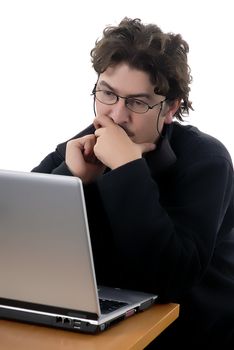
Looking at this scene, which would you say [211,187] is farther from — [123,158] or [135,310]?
[135,310]

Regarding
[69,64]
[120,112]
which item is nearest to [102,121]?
[120,112]

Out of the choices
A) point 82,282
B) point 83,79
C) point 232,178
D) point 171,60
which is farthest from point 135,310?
point 83,79

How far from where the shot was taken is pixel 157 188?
175 centimetres

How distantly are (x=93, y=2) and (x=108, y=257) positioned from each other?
5.27 ft

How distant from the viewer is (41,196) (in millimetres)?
1433

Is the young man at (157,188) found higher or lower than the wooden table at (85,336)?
higher

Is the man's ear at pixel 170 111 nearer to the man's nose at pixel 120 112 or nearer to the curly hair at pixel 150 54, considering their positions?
the curly hair at pixel 150 54

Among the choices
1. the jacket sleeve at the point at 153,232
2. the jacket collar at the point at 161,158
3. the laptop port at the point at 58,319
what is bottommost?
the laptop port at the point at 58,319

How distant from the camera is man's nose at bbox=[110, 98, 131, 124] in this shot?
1.91 m

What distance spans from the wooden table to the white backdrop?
164cm

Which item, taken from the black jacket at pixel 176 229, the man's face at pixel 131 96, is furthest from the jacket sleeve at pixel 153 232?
the man's face at pixel 131 96

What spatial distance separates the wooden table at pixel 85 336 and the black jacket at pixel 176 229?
0.16 m

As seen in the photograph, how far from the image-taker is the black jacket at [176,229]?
1.70m

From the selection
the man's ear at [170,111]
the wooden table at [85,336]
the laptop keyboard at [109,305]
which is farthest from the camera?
the man's ear at [170,111]
